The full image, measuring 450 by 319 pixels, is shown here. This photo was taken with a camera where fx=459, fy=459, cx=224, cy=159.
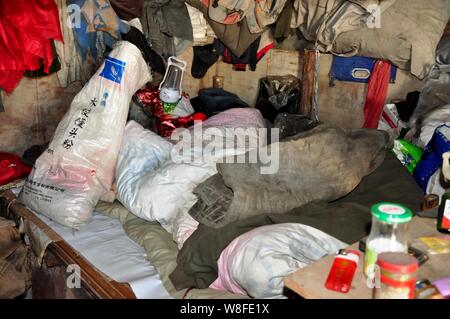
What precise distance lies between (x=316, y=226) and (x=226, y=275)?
374 millimetres

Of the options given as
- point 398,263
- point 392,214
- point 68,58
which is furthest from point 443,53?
point 68,58

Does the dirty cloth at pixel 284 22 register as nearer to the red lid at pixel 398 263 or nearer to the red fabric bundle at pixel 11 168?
the red fabric bundle at pixel 11 168

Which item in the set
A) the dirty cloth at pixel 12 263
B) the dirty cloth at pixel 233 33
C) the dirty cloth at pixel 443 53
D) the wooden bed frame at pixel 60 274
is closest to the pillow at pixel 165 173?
the wooden bed frame at pixel 60 274

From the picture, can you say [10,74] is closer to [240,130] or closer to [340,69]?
[240,130]

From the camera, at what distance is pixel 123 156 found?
243cm

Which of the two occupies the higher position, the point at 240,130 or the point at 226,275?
the point at 240,130

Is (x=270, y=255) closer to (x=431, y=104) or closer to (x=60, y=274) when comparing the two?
(x=60, y=274)

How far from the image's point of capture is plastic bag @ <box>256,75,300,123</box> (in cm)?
342

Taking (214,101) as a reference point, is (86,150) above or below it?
below

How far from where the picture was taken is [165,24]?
3.32 m

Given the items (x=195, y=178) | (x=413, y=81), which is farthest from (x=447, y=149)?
(x=195, y=178)

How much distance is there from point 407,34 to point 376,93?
1.38ft

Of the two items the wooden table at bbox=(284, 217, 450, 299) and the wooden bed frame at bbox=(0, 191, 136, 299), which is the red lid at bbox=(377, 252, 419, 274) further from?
the wooden bed frame at bbox=(0, 191, 136, 299)

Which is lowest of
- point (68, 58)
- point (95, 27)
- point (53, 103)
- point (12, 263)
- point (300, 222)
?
point (12, 263)
